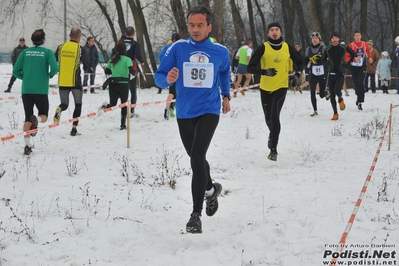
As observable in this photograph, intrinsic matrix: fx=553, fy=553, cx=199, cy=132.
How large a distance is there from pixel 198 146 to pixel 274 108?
3534mm

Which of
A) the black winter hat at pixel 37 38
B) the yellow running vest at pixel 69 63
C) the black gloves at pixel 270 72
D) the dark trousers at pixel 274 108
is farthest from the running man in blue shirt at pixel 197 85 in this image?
the yellow running vest at pixel 69 63

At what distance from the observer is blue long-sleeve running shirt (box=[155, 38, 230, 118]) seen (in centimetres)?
516

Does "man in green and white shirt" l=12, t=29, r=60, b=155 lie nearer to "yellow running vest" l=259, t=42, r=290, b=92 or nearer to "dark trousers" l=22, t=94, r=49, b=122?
"dark trousers" l=22, t=94, r=49, b=122

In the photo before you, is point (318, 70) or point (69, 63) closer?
point (69, 63)

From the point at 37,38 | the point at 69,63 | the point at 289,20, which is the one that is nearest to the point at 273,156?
the point at 37,38

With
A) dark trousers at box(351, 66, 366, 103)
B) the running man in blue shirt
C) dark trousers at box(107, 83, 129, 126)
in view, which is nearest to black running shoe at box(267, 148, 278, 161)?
the running man in blue shirt

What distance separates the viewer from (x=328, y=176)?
7.36 meters

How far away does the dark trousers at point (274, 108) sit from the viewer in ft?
27.3

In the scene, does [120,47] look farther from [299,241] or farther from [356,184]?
[299,241]

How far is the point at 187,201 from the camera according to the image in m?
6.20

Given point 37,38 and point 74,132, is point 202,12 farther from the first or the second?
point 74,132

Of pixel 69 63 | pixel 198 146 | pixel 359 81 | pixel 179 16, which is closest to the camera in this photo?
pixel 198 146

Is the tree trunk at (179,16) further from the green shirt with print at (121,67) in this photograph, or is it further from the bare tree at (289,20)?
the green shirt with print at (121,67)

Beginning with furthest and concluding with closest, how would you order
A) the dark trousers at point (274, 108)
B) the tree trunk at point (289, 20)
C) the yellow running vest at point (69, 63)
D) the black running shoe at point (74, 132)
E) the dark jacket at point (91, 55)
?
the tree trunk at point (289, 20) < the dark jacket at point (91, 55) < the black running shoe at point (74, 132) < the yellow running vest at point (69, 63) < the dark trousers at point (274, 108)
